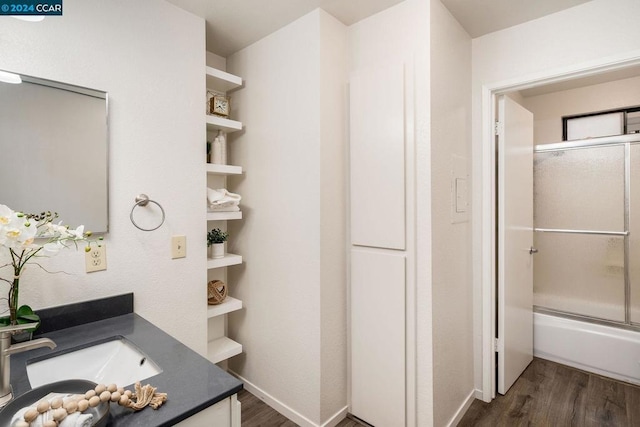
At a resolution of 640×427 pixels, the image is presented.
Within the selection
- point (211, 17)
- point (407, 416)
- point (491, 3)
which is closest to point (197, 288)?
point (407, 416)

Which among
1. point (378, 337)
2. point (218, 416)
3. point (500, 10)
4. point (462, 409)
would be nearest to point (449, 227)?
point (378, 337)

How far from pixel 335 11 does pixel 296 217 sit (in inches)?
46.3

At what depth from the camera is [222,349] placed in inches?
84.7

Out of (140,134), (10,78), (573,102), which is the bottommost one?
(140,134)

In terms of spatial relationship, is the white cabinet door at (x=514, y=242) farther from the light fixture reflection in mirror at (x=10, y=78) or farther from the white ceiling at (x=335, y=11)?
the light fixture reflection in mirror at (x=10, y=78)

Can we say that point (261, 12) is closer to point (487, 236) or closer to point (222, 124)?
point (222, 124)

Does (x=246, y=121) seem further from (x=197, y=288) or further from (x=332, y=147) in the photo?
(x=197, y=288)

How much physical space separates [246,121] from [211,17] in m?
0.63

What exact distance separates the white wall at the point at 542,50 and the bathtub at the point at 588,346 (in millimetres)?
1008

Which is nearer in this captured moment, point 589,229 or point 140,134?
point 140,134

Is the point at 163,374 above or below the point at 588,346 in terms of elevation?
above

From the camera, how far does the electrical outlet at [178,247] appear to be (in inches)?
70.4

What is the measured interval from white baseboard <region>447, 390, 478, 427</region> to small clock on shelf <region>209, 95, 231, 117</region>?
2322 millimetres

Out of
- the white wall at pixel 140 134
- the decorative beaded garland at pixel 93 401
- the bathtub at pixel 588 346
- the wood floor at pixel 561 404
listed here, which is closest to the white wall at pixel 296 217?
the white wall at pixel 140 134
